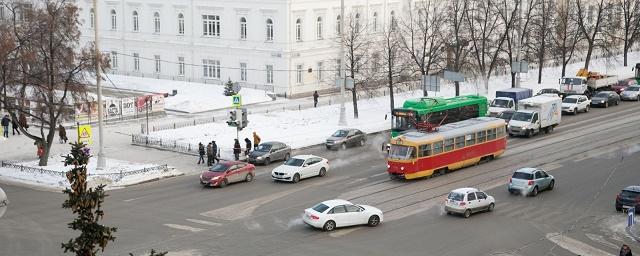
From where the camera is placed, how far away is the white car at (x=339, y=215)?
3603cm

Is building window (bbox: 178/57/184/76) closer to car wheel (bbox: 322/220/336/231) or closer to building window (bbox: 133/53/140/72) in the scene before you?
building window (bbox: 133/53/140/72)

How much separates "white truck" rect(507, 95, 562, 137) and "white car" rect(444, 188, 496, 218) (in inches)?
771

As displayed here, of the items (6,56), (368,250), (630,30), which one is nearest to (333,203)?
(368,250)

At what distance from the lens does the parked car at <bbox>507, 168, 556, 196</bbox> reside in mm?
42156

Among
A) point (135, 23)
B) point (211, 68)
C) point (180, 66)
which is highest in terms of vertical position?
point (135, 23)

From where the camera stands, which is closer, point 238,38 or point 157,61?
point 238,38

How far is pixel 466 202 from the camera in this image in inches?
1507

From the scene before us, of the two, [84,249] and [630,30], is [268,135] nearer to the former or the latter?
[84,249]

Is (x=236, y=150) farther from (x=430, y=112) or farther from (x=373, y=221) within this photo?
(x=373, y=221)

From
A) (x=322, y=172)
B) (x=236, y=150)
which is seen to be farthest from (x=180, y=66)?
(x=322, y=172)

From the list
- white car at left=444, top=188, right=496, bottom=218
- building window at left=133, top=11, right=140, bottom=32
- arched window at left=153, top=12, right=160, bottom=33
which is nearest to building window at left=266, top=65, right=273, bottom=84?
arched window at left=153, top=12, right=160, bottom=33

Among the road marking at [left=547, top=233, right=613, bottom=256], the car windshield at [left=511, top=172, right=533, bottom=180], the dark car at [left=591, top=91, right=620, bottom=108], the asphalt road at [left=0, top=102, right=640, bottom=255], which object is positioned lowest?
the road marking at [left=547, top=233, right=613, bottom=256]

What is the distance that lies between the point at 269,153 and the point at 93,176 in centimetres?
973

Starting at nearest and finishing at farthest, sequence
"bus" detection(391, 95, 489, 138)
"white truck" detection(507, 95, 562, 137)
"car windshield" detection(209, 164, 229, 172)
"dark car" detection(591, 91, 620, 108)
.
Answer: "car windshield" detection(209, 164, 229, 172) → "bus" detection(391, 95, 489, 138) → "white truck" detection(507, 95, 562, 137) → "dark car" detection(591, 91, 620, 108)
